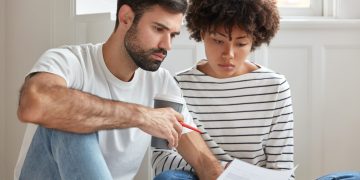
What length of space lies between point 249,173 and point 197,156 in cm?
17

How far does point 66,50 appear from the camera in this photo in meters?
1.38

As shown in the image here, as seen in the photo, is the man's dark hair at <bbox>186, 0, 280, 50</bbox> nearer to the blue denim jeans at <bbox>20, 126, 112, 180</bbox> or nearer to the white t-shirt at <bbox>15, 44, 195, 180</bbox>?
the white t-shirt at <bbox>15, 44, 195, 180</bbox>

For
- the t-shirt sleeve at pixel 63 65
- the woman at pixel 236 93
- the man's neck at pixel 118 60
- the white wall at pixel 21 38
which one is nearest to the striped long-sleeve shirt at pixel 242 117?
the woman at pixel 236 93

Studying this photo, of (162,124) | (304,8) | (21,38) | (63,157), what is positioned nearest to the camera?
(63,157)

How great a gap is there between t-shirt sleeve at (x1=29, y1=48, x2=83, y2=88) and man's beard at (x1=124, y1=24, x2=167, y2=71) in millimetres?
157

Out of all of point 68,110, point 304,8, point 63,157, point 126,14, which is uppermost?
point 304,8

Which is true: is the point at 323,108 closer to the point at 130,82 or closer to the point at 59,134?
the point at 130,82

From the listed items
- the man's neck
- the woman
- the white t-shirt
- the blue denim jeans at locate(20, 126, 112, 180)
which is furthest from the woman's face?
the blue denim jeans at locate(20, 126, 112, 180)

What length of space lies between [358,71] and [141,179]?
1009mm

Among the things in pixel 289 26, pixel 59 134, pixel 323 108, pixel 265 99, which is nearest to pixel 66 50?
pixel 59 134

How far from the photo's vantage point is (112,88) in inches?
57.0

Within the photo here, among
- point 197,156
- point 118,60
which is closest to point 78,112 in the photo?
point 118,60

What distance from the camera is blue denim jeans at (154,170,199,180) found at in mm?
1411

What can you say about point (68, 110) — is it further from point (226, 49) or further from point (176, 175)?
point (226, 49)
